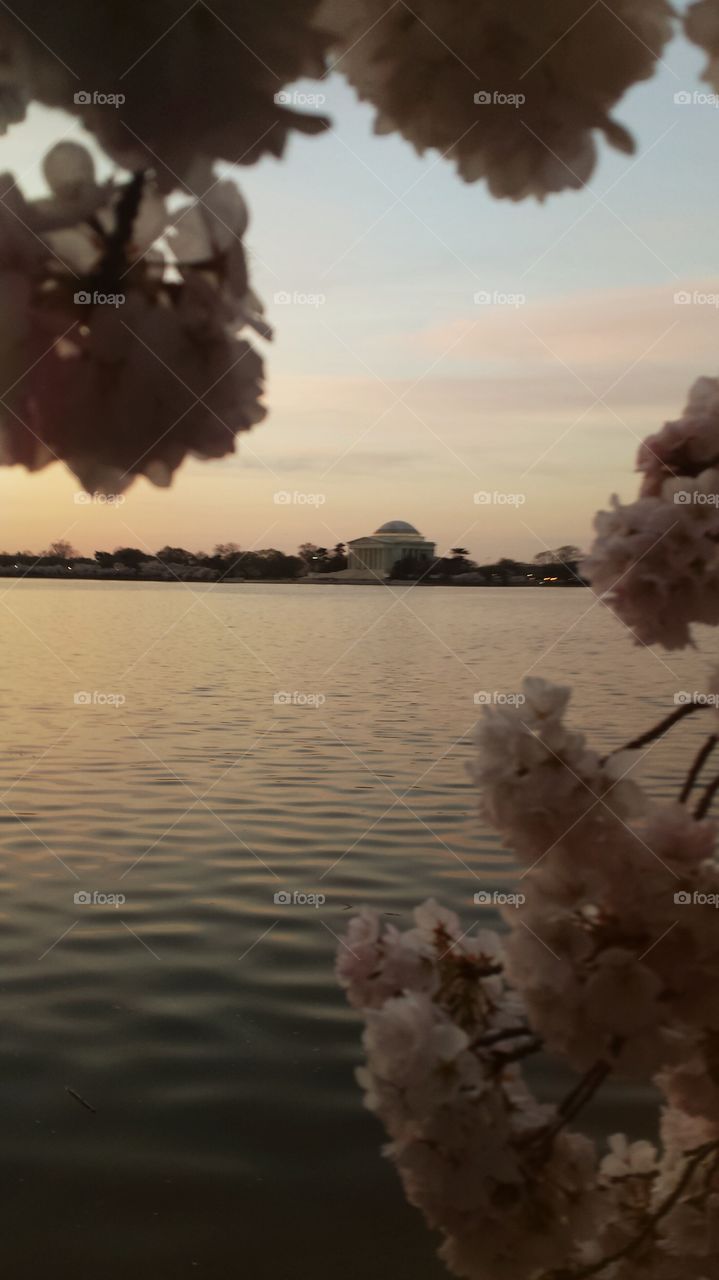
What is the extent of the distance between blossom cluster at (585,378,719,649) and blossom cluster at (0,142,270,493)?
1.55 ft

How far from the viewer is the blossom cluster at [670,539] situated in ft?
4.52

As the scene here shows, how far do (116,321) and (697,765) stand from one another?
74 centimetres

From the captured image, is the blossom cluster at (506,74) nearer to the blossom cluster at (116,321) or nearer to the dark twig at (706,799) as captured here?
the blossom cluster at (116,321)

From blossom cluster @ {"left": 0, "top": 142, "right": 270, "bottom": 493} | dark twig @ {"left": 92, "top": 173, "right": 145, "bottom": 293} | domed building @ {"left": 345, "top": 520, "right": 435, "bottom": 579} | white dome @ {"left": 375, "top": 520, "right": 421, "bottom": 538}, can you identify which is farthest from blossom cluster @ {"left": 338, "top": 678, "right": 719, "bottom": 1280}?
white dome @ {"left": 375, "top": 520, "right": 421, "bottom": 538}

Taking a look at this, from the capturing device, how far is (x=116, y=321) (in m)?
1.17

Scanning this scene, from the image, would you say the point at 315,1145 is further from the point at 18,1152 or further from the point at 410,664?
the point at 410,664

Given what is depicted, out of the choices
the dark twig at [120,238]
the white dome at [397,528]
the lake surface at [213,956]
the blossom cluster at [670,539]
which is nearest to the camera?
the dark twig at [120,238]

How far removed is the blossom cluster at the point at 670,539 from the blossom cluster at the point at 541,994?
18cm

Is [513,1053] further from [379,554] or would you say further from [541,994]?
[379,554]

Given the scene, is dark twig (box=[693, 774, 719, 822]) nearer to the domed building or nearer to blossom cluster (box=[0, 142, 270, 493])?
blossom cluster (box=[0, 142, 270, 493])

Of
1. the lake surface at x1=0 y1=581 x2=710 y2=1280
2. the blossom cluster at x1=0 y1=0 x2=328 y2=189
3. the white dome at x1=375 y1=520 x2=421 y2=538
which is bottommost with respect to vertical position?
the lake surface at x1=0 y1=581 x2=710 y2=1280

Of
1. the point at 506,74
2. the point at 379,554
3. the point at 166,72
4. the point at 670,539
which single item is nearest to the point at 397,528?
the point at 379,554

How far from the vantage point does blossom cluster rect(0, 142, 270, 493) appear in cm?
114

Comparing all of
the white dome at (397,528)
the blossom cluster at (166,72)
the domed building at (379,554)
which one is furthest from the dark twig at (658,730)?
the white dome at (397,528)
